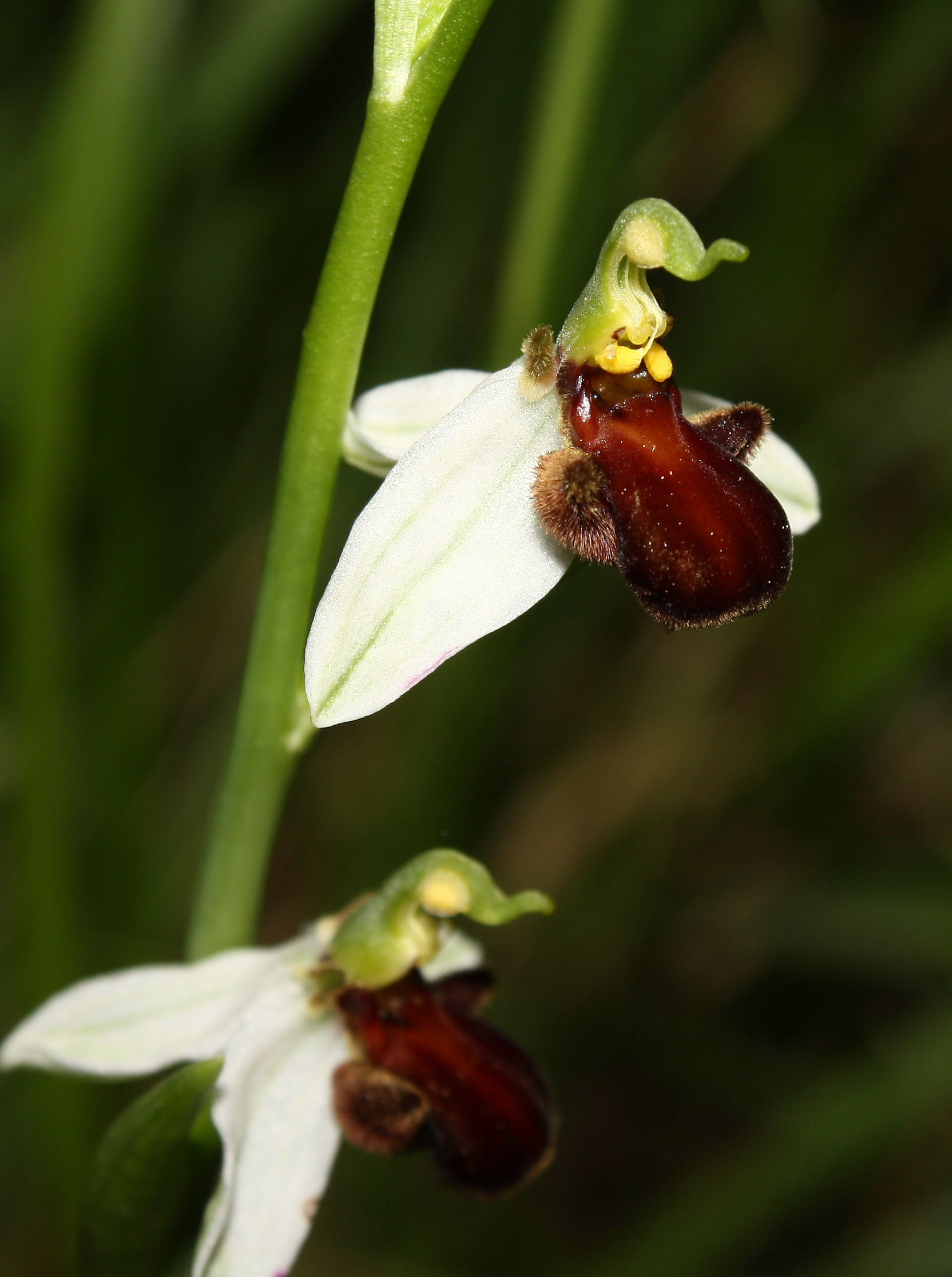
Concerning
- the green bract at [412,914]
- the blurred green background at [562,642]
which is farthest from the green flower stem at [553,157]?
the green bract at [412,914]

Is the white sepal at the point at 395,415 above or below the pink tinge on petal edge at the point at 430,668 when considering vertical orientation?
above

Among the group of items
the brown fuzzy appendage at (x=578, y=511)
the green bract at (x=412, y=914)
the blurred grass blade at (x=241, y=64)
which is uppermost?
the blurred grass blade at (x=241, y=64)

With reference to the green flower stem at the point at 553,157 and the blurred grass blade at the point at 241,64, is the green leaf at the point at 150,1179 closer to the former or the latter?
the green flower stem at the point at 553,157

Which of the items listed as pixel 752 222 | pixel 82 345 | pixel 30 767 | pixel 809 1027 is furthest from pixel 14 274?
Answer: pixel 809 1027

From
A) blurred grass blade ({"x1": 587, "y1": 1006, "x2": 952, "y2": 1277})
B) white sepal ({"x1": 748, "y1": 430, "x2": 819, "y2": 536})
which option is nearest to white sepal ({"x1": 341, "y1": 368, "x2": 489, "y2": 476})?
white sepal ({"x1": 748, "y1": 430, "x2": 819, "y2": 536})

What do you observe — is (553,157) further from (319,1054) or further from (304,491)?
(319,1054)

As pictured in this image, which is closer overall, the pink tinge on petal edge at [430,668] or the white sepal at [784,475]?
the pink tinge on petal edge at [430,668]

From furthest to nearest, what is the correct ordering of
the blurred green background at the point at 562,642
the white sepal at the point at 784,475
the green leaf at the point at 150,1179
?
the blurred green background at the point at 562,642
the white sepal at the point at 784,475
the green leaf at the point at 150,1179

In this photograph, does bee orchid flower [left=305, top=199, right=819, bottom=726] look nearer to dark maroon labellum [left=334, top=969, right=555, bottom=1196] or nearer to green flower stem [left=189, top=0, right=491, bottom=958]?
green flower stem [left=189, top=0, right=491, bottom=958]
